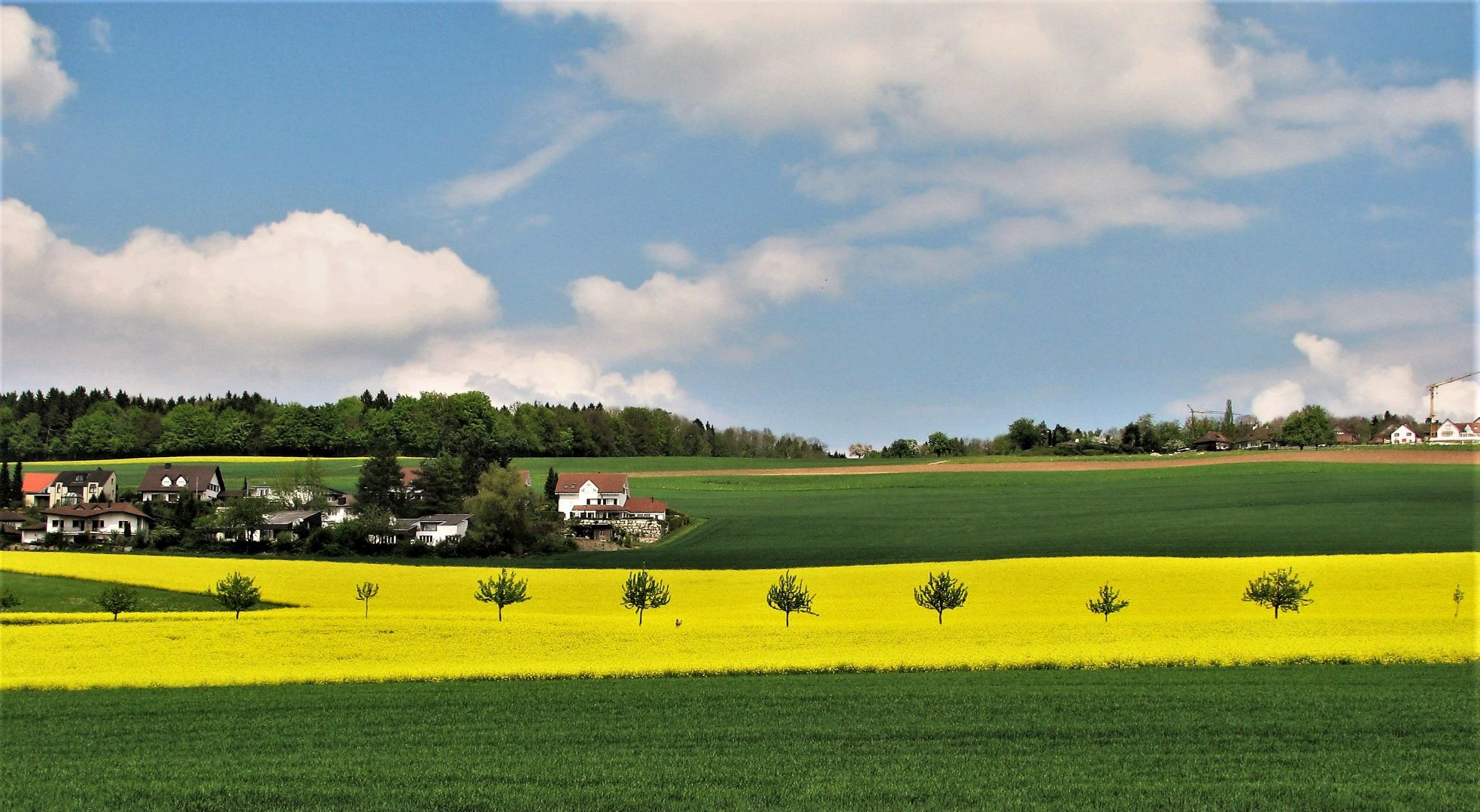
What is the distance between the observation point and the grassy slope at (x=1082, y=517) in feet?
174

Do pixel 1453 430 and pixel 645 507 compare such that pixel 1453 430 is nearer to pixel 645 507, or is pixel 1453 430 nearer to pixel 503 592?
pixel 645 507

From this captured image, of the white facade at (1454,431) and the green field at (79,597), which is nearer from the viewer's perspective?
the green field at (79,597)

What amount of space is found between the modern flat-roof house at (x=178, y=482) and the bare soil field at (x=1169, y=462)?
145ft

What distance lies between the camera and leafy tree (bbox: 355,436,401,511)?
3221 inches

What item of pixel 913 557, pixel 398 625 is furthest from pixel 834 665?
pixel 913 557

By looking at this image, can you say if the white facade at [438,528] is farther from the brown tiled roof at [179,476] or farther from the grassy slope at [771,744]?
the grassy slope at [771,744]

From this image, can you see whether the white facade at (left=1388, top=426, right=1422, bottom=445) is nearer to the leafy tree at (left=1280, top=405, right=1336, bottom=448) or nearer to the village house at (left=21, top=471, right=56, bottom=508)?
the leafy tree at (left=1280, top=405, right=1336, bottom=448)

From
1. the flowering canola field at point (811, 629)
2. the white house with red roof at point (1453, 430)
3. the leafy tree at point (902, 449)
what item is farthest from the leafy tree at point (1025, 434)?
the flowering canola field at point (811, 629)

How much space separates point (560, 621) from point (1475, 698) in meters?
24.4

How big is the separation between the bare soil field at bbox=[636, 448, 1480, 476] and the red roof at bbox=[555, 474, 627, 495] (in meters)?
21.7

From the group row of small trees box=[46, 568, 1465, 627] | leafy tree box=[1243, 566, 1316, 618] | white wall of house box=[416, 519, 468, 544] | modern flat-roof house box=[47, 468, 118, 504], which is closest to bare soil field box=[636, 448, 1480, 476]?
white wall of house box=[416, 519, 468, 544]

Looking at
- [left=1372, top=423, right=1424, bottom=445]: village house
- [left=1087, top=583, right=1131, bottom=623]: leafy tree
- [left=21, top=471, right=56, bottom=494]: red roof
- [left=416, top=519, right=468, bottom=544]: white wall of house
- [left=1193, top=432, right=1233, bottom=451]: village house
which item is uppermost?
[left=1372, top=423, right=1424, bottom=445]: village house

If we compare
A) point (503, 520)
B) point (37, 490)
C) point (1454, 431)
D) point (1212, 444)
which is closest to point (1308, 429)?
point (1212, 444)

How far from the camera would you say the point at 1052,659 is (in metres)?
24.1
